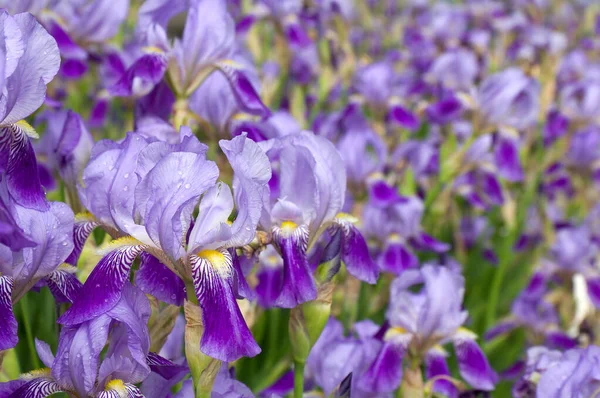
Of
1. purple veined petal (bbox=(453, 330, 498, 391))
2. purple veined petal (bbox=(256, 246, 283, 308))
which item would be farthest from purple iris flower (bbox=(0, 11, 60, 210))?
purple veined petal (bbox=(453, 330, 498, 391))

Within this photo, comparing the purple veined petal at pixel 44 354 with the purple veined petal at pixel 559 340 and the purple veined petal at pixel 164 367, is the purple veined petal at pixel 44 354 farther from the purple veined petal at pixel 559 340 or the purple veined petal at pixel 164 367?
the purple veined petal at pixel 559 340

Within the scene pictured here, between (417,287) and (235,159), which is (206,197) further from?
(417,287)

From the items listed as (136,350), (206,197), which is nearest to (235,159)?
(206,197)

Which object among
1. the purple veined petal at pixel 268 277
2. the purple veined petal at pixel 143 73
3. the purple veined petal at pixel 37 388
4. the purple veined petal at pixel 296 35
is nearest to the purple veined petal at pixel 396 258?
the purple veined petal at pixel 268 277

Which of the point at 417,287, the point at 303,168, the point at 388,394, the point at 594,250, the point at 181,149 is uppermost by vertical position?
the point at 181,149

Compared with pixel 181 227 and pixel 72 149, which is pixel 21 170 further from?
pixel 72 149

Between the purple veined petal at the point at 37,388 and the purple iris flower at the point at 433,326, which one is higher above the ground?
the purple veined petal at the point at 37,388
